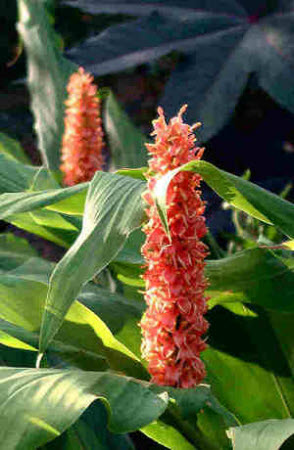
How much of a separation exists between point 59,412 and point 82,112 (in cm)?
51

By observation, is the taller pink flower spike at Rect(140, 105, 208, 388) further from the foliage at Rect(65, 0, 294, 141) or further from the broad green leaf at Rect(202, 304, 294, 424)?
the foliage at Rect(65, 0, 294, 141)

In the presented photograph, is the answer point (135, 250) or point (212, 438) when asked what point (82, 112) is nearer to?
point (135, 250)

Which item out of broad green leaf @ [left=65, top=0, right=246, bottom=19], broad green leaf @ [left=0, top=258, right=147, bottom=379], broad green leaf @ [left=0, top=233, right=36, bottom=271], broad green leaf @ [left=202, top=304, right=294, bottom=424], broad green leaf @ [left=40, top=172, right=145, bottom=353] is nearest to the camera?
broad green leaf @ [left=40, top=172, right=145, bottom=353]

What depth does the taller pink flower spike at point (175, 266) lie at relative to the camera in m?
0.56

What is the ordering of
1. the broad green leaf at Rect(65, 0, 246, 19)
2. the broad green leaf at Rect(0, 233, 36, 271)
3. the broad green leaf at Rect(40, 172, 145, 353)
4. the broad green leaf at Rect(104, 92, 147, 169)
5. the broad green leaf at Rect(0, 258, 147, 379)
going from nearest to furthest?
the broad green leaf at Rect(40, 172, 145, 353)
the broad green leaf at Rect(0, 258, 147, 379)
the broad green leaf at Rect(0, 233, 36, 271)
the broad green leaf at Rect(104, 92, 147, 169)
the broad green leaf at Rect(65, 0, 246, 19)

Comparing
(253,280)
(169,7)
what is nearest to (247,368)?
(253,280)

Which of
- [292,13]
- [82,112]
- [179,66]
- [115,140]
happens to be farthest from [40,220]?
[292,13]

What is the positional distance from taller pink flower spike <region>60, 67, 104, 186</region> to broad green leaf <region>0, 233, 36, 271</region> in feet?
0.36

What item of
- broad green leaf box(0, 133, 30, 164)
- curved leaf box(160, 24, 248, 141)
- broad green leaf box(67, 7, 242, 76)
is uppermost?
broad green leaf box(67, 7, 242, 76)

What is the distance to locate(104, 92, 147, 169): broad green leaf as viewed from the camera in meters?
1.16

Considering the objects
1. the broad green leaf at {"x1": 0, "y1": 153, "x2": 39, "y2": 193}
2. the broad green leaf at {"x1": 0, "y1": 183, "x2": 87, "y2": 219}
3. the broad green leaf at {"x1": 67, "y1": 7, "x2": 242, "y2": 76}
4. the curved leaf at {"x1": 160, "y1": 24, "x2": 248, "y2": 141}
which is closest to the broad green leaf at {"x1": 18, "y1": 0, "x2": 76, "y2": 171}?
the broad green leaf at {"x1": 67, "y1": 7, "x2": 242, "y2": 76}

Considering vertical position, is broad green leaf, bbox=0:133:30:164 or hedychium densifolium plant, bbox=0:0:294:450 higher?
broad green leaf, bbox=0:133:30:164

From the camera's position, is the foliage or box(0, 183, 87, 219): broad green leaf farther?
the foliage

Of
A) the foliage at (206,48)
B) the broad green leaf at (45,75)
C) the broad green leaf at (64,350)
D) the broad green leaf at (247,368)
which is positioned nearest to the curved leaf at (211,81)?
the foliage at (206,48)
